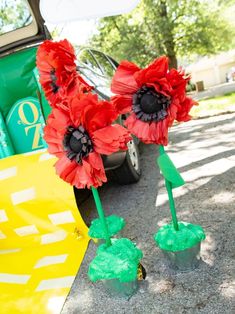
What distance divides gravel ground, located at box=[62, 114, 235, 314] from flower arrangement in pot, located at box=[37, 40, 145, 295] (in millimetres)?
207

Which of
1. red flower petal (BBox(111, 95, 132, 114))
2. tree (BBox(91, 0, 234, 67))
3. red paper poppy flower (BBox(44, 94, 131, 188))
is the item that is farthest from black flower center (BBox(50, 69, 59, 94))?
tree (BBox(91, 0, 234, 67))

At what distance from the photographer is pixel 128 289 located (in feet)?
6.18

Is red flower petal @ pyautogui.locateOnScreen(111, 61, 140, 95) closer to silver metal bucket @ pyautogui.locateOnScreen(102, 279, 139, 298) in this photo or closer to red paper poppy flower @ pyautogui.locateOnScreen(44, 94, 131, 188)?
red paper poppy flower @ pyautogui.locateOnScreen(44, 94, 131, 188)

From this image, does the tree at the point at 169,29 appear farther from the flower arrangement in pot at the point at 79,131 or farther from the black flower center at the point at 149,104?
Result: the black flower center at the point at 149,104

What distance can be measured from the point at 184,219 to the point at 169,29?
16.3 m

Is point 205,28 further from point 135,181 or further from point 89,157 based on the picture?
point 89,157

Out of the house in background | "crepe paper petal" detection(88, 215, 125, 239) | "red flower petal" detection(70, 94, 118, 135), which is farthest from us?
the house in background

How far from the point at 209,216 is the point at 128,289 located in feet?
3.29

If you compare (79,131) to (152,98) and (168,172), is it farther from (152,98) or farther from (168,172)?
(168,172)

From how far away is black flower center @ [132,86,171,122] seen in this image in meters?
1.66

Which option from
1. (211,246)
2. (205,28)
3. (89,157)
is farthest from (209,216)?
(205,28)

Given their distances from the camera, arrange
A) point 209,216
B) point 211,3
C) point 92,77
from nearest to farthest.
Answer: point 209,216 < point 92,77 < point 211,3

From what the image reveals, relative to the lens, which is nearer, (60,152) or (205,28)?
(60,152)

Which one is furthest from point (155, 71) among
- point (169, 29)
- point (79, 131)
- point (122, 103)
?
point (169, 29)
